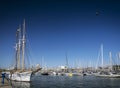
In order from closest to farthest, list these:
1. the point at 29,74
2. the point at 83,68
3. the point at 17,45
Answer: the point at 29,74 → the point at 17,45 → the point at 83,68

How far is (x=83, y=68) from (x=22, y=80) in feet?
424

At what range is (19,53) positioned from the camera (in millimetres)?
84812

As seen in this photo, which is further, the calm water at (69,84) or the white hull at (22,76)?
the white hull at (22,76)

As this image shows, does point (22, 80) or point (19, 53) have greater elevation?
point (19, 53)

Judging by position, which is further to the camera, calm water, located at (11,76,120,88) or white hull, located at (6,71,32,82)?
white hull, located at (6,71,32,82)

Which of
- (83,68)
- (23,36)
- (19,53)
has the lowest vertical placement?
(83,68)

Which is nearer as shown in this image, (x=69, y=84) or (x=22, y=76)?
(x=69, y=84)

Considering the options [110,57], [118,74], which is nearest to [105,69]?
[110,57]

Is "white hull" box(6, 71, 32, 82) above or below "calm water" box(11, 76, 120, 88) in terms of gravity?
above

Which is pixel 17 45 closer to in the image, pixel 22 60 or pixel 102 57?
pixel 22 60

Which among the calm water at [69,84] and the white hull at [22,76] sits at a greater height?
the white hull at [22,76]

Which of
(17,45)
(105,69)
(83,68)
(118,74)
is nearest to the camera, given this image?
(17,45)

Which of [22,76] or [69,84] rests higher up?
[22,76]

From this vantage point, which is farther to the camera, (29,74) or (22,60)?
(22,60)
